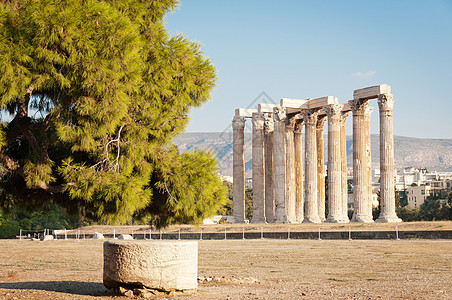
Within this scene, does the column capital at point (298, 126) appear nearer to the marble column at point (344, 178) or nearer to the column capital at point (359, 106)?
the marble column at point (344, 178)

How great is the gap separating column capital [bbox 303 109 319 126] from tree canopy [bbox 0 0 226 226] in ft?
141

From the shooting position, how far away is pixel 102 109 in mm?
10953

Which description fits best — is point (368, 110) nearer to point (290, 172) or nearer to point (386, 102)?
point (386, 102)

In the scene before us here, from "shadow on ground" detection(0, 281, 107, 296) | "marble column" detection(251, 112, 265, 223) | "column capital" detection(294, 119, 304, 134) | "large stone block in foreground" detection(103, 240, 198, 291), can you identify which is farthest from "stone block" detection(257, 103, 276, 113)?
"large stone block in foreground" detection(103, 240, 198, 291)

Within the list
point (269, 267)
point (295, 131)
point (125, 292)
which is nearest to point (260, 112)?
point (295, 131)

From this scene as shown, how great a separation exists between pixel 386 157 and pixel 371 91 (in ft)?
18.2

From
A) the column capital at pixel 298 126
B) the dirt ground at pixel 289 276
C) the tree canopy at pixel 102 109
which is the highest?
the column capital at pixel 298 126

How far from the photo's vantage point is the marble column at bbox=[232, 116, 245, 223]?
62.0m

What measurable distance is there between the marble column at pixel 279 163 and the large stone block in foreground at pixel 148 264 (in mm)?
43914

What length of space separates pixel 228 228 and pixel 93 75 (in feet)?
142

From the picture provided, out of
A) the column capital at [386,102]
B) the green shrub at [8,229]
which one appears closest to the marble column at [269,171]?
the column capital at [386,102]

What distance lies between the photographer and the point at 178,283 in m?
12.3

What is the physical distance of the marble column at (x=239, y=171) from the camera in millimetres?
62000

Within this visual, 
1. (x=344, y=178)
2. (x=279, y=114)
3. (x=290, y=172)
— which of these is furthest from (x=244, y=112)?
(x=344, y=178)
